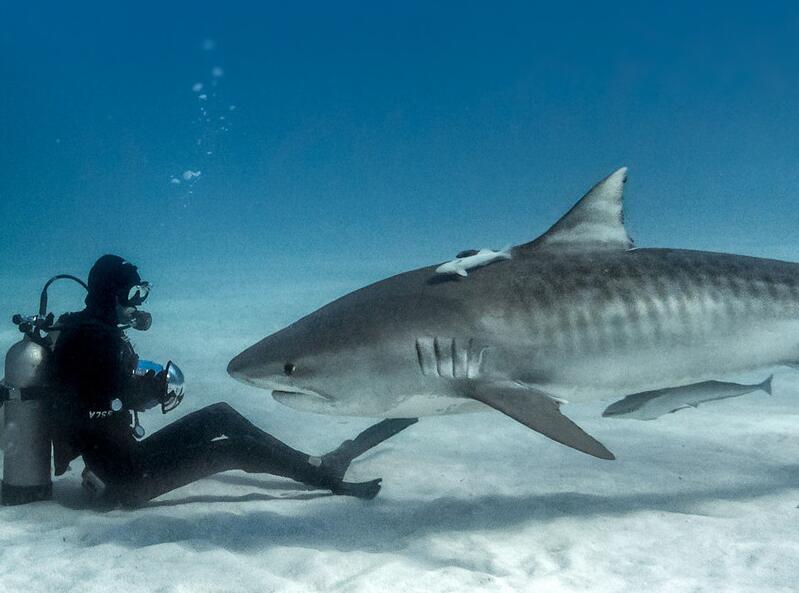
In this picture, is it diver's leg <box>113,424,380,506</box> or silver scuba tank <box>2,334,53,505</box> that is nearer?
silver scuba tank <box>2,334,53,505</box>

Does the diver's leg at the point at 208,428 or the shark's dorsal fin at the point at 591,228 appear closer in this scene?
the shark's dorsal fin at the point at 591,228

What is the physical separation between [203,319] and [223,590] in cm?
1318

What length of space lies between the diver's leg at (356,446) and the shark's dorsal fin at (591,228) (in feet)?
6.04

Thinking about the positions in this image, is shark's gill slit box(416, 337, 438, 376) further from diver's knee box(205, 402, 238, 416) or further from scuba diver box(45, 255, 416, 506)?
diver's knee box(205, 402, 238, 416)

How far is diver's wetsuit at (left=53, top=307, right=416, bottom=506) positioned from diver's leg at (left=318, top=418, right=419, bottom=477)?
0.85 feet

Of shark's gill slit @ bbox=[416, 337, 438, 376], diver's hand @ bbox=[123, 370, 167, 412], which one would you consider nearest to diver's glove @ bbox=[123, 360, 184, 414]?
diver's hand @ bbox=[123, 370, 167, 412]

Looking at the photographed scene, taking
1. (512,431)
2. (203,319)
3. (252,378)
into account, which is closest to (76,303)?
(203,319)

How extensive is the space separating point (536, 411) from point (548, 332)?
579mm

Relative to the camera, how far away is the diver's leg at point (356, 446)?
16.6ft

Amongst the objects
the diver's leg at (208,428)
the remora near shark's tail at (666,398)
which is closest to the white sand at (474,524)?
the diver's leg at (208,428)

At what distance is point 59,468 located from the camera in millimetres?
4344

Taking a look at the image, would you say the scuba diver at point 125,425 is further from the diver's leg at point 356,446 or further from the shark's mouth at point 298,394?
the shark's mouth at point 298,394

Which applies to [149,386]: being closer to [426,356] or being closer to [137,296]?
[137,296]

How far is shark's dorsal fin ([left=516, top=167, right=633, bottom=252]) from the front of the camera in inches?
153
